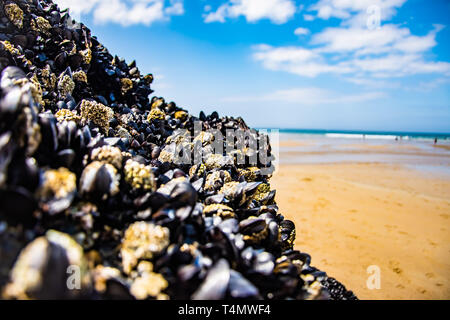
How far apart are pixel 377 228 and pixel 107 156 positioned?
5442mm

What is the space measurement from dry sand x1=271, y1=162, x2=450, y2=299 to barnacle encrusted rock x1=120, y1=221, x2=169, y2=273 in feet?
11.0

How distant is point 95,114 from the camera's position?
5.96ft

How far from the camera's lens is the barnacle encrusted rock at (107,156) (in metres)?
1.11

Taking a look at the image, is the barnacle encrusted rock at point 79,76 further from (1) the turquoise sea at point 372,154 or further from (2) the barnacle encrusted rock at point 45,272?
(1) the turquoise sea at point 372,154

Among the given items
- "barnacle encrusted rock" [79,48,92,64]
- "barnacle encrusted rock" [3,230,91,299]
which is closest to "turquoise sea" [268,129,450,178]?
"barnacle encrusted rock" [79,48,92,64]

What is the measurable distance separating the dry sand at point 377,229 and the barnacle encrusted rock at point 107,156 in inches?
138

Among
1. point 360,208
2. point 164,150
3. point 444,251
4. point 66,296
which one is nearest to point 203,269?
point 66,296

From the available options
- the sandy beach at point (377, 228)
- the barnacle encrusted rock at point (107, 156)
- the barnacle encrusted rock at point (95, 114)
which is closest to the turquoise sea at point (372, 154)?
the sandy beach at point (377, 228)

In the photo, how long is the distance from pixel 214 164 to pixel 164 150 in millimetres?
398

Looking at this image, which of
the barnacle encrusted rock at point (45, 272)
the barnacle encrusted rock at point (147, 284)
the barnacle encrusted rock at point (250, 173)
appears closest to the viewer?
the barnacle encrusted rock at point (45, 272)

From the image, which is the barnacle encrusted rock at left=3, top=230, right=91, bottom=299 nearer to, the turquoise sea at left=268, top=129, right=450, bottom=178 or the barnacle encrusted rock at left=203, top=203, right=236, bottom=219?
the barnacle encrusted rock at left=203, top=203, right=236, bottom=219

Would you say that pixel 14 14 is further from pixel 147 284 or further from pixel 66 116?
pixel 147 284

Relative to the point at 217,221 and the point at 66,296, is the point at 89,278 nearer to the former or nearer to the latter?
the point at 66,296

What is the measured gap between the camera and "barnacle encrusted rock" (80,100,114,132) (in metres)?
1.78
